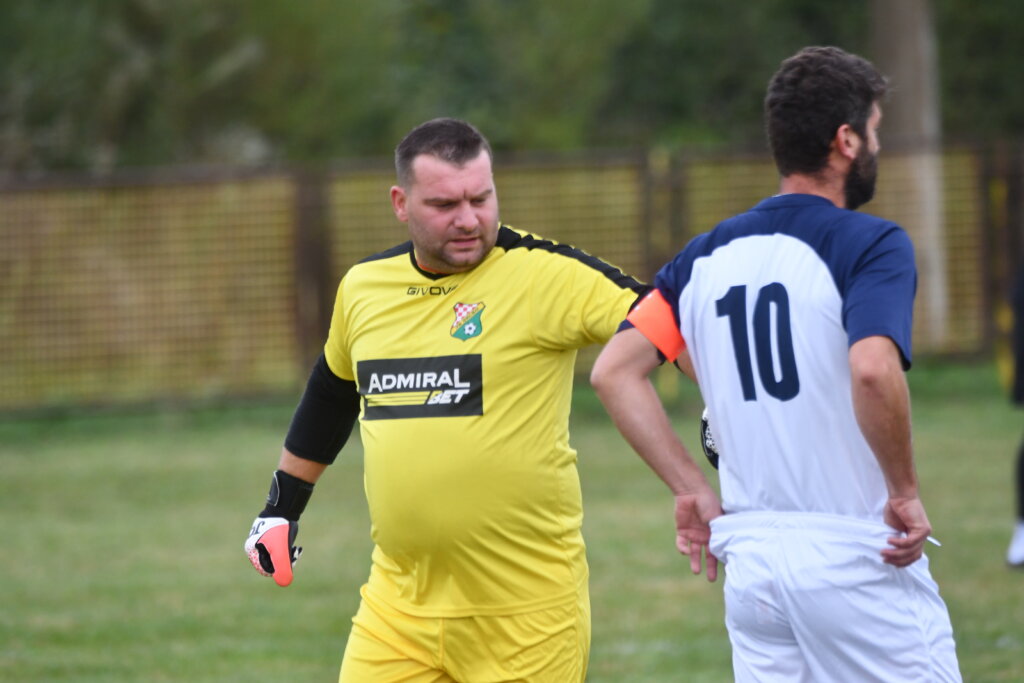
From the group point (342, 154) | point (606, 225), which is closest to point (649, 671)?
point (606, 225)

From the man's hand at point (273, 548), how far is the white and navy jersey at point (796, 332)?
152 centimetres

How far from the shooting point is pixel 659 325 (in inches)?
139

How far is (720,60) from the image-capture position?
32.7 meters

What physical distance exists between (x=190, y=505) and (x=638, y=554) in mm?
4233

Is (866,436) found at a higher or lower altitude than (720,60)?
lower

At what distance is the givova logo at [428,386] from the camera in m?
4.05

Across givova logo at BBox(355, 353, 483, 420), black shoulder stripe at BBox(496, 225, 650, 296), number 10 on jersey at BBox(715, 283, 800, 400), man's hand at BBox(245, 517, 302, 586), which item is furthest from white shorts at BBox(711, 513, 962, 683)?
man's hand at BBox(245, 517, 302, 586)

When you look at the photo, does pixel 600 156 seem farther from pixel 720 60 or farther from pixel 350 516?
pixel 720 60

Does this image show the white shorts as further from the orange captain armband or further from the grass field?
the grass field

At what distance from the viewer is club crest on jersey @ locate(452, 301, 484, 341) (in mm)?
4078

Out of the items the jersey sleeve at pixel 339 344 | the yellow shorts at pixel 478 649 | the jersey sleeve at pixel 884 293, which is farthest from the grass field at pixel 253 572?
the jersey sleeve at pixel 884 293

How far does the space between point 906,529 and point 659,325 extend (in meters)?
0.74

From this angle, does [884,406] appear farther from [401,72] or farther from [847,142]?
[401,72]

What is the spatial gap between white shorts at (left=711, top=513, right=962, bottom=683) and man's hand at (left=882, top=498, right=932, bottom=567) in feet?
0.08
